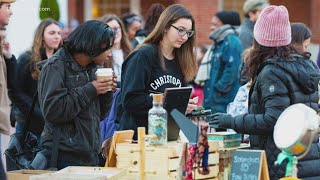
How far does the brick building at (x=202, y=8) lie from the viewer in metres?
22.3

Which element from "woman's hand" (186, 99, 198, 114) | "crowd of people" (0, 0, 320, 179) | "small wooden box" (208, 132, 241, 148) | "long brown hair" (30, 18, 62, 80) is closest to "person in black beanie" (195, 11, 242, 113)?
"long brown hair" (30, 18, 62, 80)

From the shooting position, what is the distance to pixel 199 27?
2220 centimetres

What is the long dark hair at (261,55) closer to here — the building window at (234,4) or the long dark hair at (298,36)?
the long dark hair at (298,36)

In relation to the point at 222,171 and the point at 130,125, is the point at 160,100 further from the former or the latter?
the point at 130,125

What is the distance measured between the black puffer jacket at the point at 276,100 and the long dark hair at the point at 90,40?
1.09 m

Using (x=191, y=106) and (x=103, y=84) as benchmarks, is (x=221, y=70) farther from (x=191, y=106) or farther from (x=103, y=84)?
(x=103, y=84)

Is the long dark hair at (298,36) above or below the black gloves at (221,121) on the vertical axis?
above

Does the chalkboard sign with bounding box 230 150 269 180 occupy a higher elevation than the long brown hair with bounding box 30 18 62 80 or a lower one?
lower

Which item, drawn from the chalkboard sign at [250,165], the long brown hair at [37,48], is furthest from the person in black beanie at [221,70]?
the chalkboard sign at [250,165]

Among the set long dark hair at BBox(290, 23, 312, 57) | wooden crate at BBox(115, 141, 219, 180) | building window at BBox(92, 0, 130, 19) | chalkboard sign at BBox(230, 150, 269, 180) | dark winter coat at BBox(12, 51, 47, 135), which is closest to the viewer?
chalkboard sign at BBox(230, 150, 269, 180)

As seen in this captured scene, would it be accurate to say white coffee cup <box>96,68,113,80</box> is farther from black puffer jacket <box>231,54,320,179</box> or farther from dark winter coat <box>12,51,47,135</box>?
dark winter coat <box>12,51,47,135</box>

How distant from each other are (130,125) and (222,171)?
1049mm

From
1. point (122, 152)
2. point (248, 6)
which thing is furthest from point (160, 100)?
point (248, 6)

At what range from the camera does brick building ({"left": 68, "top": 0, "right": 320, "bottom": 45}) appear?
22.3m
